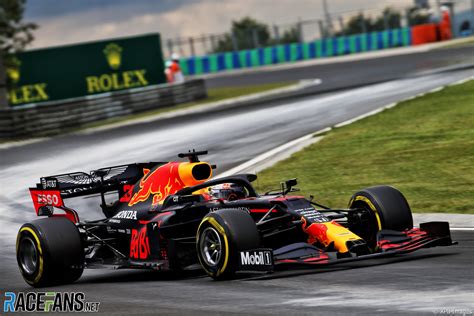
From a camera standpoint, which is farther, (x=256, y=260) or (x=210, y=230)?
(x=210, y=230)

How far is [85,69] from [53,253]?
27.4m

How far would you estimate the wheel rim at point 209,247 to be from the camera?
32.0 ft

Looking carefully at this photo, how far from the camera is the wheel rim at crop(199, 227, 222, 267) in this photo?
Answer: 9.74m

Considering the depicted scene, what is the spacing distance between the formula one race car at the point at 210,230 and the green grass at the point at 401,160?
3.01 meters

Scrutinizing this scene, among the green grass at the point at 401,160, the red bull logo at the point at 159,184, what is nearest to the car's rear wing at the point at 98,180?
the red bull logo at the point at 159,184

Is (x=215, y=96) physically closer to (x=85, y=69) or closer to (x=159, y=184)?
(x=85, y=69)

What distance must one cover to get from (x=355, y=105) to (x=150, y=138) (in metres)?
5.76

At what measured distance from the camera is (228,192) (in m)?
10.9

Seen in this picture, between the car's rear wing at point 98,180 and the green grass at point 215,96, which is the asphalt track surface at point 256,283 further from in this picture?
the green grass at point 215,96

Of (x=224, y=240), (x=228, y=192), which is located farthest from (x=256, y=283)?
(x=228, y=192)

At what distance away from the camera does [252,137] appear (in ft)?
78.1
